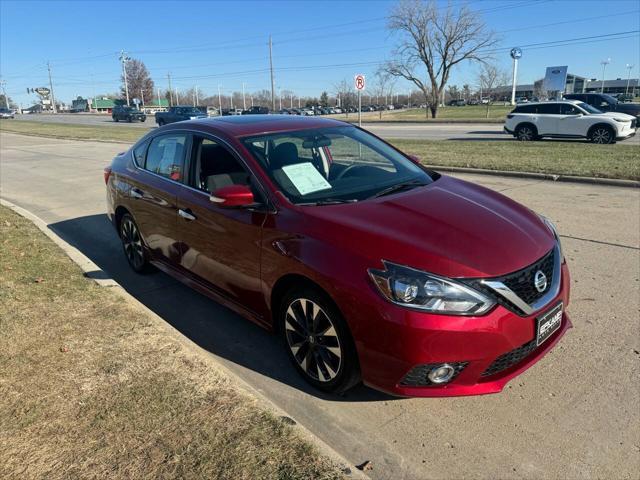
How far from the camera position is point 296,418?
2961 mm

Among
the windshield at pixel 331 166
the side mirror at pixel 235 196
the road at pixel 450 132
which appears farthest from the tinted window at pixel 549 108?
the side mirror at pixel 235 196

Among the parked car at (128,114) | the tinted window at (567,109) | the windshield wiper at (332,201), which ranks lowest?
the windshield wiper at (332,201)

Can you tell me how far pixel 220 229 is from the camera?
146 inches

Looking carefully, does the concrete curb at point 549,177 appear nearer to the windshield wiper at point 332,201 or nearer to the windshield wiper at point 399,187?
the windshield wiper at point 399,187

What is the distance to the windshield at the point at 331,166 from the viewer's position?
3.47m

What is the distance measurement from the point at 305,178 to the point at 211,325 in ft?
5.26

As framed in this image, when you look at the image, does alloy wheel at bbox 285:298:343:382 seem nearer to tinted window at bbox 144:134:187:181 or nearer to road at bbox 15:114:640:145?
tinted window at bbox 144:134:187:181

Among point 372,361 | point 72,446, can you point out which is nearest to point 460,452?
point 372,361

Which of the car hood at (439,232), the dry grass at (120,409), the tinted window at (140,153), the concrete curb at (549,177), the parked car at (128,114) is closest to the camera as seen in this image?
the dry grass at (120,409)

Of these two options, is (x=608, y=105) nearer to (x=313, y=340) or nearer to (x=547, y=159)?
(x=547, y=159)

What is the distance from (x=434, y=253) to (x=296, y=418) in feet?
4.25

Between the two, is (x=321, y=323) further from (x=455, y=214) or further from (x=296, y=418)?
(x=455, y=214)

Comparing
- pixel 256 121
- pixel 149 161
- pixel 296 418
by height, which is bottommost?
pixel 296 418

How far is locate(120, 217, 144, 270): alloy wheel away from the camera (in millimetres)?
5277
